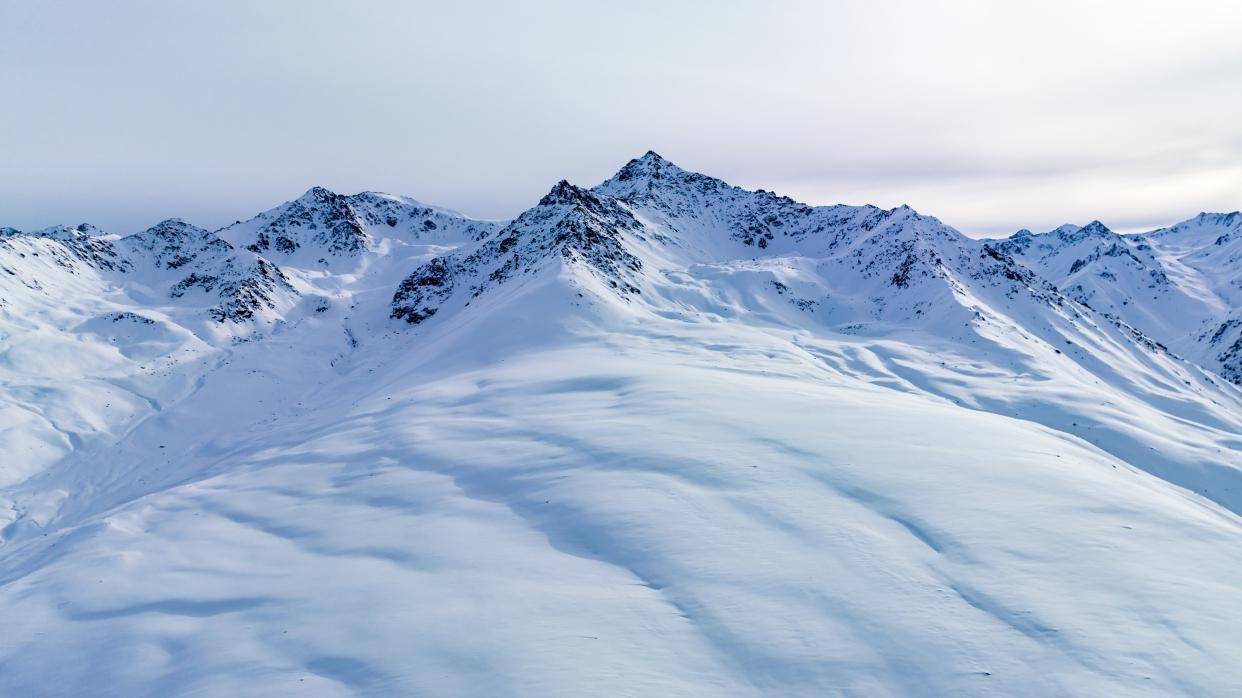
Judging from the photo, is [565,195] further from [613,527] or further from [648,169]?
[613,527]

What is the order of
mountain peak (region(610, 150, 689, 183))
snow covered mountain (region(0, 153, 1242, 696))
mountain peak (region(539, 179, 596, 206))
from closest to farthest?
snow covered mountain (region(0, 153, 1242, 696)), mountain peak (region(539, 179, 596, 206)), mountain peak (region(610, 150, 689, 183))

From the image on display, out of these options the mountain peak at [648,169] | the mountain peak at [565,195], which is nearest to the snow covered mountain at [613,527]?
the mountain peak at [565,195]

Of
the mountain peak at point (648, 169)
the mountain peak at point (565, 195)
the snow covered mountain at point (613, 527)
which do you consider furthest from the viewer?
the mountain peak at point (648, 169)

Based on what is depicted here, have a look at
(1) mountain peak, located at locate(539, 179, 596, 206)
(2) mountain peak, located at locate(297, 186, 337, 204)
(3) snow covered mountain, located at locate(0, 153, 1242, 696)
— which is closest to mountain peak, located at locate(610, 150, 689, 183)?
(1) mountain peak, located at locate(539, 179, 596, 206)

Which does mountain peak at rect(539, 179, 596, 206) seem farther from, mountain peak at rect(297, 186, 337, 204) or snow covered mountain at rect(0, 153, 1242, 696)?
mountain peak at rect(297, 186, 337, 204)

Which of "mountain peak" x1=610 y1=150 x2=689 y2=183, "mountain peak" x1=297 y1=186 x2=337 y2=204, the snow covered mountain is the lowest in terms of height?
the snow covered mountain

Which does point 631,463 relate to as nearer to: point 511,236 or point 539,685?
point 539,685

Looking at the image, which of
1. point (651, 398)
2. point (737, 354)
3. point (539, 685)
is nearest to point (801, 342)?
point (737, 354)

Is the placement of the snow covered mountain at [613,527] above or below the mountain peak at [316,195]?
below

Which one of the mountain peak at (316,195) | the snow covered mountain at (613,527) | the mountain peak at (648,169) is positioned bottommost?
the snow covered mountain at (613,527)

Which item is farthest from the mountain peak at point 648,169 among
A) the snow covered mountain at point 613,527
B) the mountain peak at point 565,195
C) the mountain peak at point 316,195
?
the snow covered mountain at point 613,527

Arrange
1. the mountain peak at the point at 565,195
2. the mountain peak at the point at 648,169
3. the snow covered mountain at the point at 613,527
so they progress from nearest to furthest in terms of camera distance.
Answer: the snow covered mountain at the point at 613,527 < the mountain peak at the point at 565,195 < the mountain peak at the point at 648,169

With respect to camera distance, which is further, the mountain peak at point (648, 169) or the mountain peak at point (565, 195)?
the mountain peak at point (648, 169)

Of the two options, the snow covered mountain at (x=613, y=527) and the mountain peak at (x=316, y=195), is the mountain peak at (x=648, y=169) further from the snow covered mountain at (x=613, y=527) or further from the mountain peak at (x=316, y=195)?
the snow covered mountain at (x=613, y=527)
